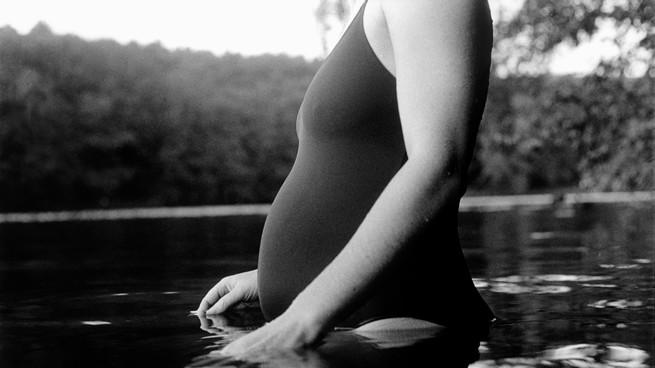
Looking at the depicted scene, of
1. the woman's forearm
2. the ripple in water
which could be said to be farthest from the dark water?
the woman's forearm

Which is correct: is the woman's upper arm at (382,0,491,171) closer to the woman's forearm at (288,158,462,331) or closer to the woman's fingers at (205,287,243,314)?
the woman's forearm at (288,158,462,331)

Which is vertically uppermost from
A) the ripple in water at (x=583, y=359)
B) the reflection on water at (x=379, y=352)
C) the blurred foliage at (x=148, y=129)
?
the blurred foliage at (x=148, y=129)

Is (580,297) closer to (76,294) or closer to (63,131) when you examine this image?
(76,294)

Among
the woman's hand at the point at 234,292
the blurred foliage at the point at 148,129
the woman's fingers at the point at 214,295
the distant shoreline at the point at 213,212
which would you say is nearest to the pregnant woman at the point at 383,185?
the woman's hand at the point at 234,292

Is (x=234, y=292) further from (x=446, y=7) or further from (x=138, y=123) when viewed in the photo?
(x=138, y=123)

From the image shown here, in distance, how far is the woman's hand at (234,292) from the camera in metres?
2.64

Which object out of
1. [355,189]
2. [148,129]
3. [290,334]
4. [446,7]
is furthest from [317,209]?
[148,129]

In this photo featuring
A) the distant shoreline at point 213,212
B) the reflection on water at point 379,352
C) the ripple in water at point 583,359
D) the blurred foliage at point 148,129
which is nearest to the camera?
the reflection on water at point 379,352

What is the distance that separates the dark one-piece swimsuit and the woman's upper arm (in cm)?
18

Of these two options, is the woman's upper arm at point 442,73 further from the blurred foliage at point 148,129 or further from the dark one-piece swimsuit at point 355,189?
the blurred foliage at point 148,129

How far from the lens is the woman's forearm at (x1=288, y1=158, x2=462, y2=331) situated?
174cm

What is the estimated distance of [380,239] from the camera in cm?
174

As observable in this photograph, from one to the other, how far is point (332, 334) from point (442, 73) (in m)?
0.59

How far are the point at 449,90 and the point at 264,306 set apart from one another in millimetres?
766
